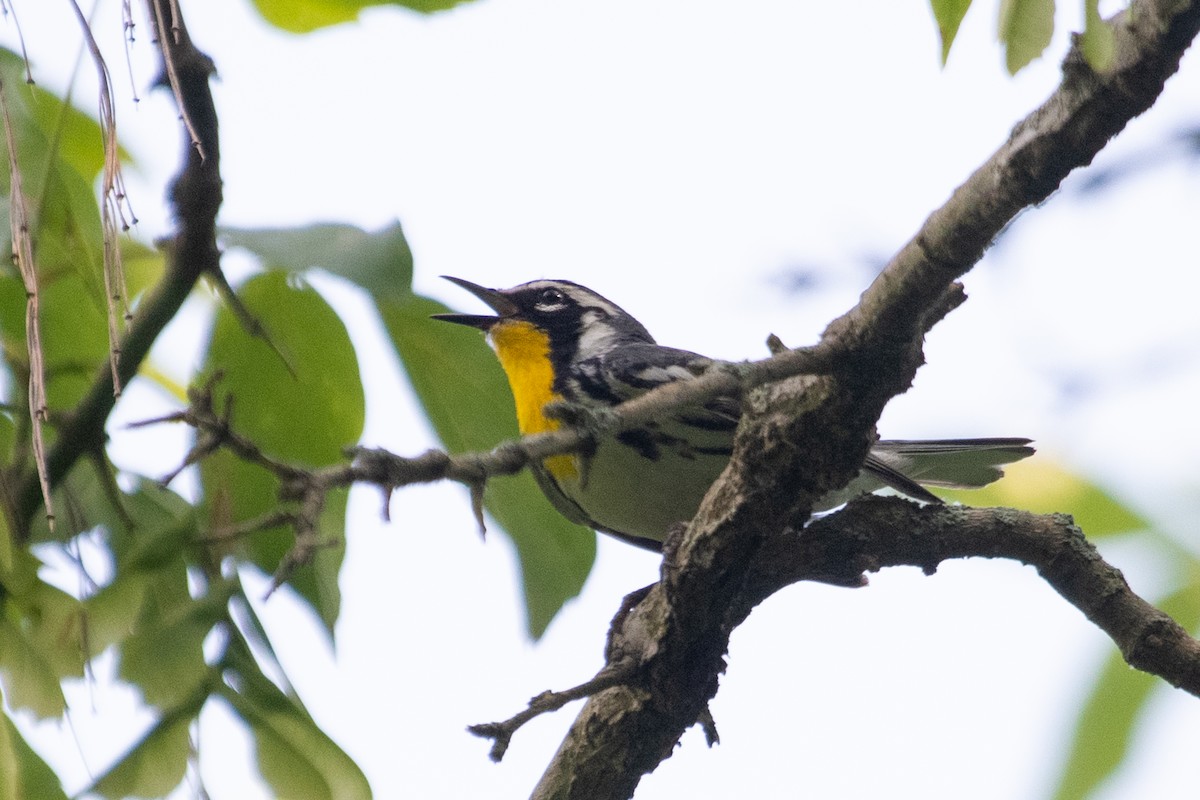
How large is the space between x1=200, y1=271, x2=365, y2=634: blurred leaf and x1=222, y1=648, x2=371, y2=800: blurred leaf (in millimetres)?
298

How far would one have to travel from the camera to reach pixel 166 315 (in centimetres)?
182

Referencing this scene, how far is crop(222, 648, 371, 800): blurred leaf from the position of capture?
5.62 feet

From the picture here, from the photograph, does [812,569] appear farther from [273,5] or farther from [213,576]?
[273,5]

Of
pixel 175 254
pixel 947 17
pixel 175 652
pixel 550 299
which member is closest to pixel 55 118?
pixel 175 254

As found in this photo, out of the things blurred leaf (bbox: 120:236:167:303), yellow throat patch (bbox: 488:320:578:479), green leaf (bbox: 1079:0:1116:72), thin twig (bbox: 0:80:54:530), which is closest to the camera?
green leaf (bbox: 1079:0:1116:72)

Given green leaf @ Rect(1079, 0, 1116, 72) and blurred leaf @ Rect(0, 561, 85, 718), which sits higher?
green leaf @ Rect(1079, 0, 1116, 72)

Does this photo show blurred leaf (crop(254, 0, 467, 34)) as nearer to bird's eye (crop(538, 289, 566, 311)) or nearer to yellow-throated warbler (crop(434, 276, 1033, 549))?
yellow-throated warbler (crop(434, 276, 1033, 549))

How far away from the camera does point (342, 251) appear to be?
5.45 feet

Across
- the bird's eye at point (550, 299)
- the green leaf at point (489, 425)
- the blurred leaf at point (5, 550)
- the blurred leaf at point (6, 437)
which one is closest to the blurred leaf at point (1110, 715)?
the green leaf at point (489, 425)

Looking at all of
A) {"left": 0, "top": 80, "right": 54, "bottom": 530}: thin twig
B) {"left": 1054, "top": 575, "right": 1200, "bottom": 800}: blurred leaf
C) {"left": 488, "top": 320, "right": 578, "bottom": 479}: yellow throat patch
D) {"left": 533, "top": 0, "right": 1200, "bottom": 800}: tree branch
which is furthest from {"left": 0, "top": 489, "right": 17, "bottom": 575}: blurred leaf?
{"left": 488, "top": 320, "right": 578, "bottom": 479}: yellow throat patch

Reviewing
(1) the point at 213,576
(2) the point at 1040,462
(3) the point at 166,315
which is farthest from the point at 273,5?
(2) the point at 1040,462

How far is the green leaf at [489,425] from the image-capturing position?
2002 mm

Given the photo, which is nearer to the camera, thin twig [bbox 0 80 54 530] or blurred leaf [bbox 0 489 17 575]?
thin twig [bbox 0 80 54 530]

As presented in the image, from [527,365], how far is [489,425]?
2022 millimetres
